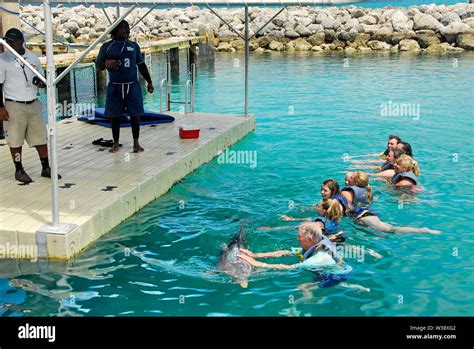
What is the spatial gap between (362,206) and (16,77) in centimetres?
508

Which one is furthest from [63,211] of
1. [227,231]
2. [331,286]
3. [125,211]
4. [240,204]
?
[331,286]

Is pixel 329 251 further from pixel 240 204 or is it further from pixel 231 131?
pixel 231 131

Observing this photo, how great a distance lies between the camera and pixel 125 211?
9375 mm

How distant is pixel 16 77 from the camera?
354 inches

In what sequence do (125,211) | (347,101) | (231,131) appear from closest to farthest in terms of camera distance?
(125,211) → (231,131) → (347,101)

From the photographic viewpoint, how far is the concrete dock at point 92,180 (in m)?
8.02

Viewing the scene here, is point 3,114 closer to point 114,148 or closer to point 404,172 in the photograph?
point 114,148

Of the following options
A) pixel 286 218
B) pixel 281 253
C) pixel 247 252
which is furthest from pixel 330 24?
pixel 247 252

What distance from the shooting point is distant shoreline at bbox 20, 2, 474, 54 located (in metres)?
38.1

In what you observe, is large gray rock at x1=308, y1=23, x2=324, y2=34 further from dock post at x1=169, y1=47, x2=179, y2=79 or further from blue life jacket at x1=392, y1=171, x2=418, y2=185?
blue life jacket at x1=392, y1=171, x2=418, y2=185

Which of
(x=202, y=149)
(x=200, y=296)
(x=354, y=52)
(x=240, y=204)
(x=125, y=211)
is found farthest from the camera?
(x=354, y=52)

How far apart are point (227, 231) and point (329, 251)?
2116 millimetres

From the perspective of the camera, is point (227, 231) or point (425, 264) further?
point (227, 231)

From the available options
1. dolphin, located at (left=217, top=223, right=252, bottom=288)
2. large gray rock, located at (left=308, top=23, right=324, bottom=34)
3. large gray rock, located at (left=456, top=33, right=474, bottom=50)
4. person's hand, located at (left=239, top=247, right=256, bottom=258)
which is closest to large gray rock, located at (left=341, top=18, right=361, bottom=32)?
large gray rock, located at (left=308, top=23, right=324, bottom=34)
